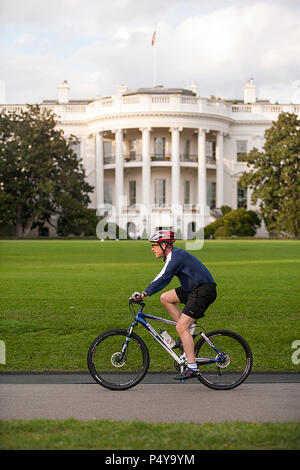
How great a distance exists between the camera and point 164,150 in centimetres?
7038

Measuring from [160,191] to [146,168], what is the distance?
149 inches

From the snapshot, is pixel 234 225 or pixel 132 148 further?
pixel 132 148

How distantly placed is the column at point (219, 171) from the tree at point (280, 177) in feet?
34.4

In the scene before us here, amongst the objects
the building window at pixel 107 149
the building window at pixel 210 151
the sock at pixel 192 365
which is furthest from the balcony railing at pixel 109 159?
the sock at pixel 192 365

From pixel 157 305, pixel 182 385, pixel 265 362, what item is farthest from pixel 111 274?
pixel 182 385

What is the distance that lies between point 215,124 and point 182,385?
63080 mm

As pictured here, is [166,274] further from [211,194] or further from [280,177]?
[211,194]

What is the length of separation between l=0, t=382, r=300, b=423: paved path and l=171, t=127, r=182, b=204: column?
58.7 meters

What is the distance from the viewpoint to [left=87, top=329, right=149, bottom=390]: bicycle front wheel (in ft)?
25.6

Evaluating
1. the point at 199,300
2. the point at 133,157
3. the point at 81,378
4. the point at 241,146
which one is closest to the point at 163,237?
the point at 199,300

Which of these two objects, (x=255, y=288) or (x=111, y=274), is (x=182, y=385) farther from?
(x=111, y=274)

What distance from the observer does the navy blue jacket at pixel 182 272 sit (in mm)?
7559

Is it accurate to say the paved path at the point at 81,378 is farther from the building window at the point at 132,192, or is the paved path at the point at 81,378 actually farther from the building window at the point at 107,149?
the building window at the point at 107,149
